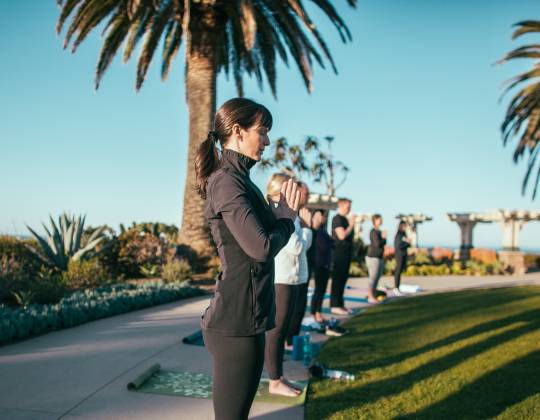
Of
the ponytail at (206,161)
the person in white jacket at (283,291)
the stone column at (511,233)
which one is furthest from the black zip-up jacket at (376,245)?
the stone column at (511,233)

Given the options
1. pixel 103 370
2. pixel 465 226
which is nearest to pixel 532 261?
pixel 465 226

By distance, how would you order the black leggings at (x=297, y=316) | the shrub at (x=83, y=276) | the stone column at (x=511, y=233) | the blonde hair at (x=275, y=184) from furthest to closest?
the stone column at (x=511, y=233) < the shrub at (x=83, y=276) < the black leggings at (x=297, y=316) < the blonde hair at (x=275, y=184)

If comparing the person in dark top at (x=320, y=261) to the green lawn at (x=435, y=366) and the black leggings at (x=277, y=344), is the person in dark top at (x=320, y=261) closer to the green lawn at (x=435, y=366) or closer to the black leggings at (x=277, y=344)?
the green lawn at (x=435, y=366)

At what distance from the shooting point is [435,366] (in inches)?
196

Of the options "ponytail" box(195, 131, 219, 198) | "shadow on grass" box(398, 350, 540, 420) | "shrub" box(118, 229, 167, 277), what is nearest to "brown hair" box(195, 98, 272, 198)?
"ponytail" box(195, 131, 219, 198)

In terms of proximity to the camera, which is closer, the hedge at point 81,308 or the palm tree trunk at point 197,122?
the hedge at point 81,308

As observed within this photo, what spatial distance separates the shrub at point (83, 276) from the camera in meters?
9.54

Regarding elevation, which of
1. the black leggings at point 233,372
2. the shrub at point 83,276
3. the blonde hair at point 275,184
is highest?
the blonde hair at point 275,184

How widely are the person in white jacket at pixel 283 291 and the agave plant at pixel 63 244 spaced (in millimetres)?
7519

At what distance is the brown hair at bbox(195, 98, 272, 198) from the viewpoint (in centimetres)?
223

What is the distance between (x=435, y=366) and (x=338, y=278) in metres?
3.00

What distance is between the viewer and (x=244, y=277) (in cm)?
209

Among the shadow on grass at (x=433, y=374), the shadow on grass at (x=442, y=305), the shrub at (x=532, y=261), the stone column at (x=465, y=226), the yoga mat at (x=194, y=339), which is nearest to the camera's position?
the shadow on grass at (x=433, y=374)

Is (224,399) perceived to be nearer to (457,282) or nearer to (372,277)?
(372,277)
